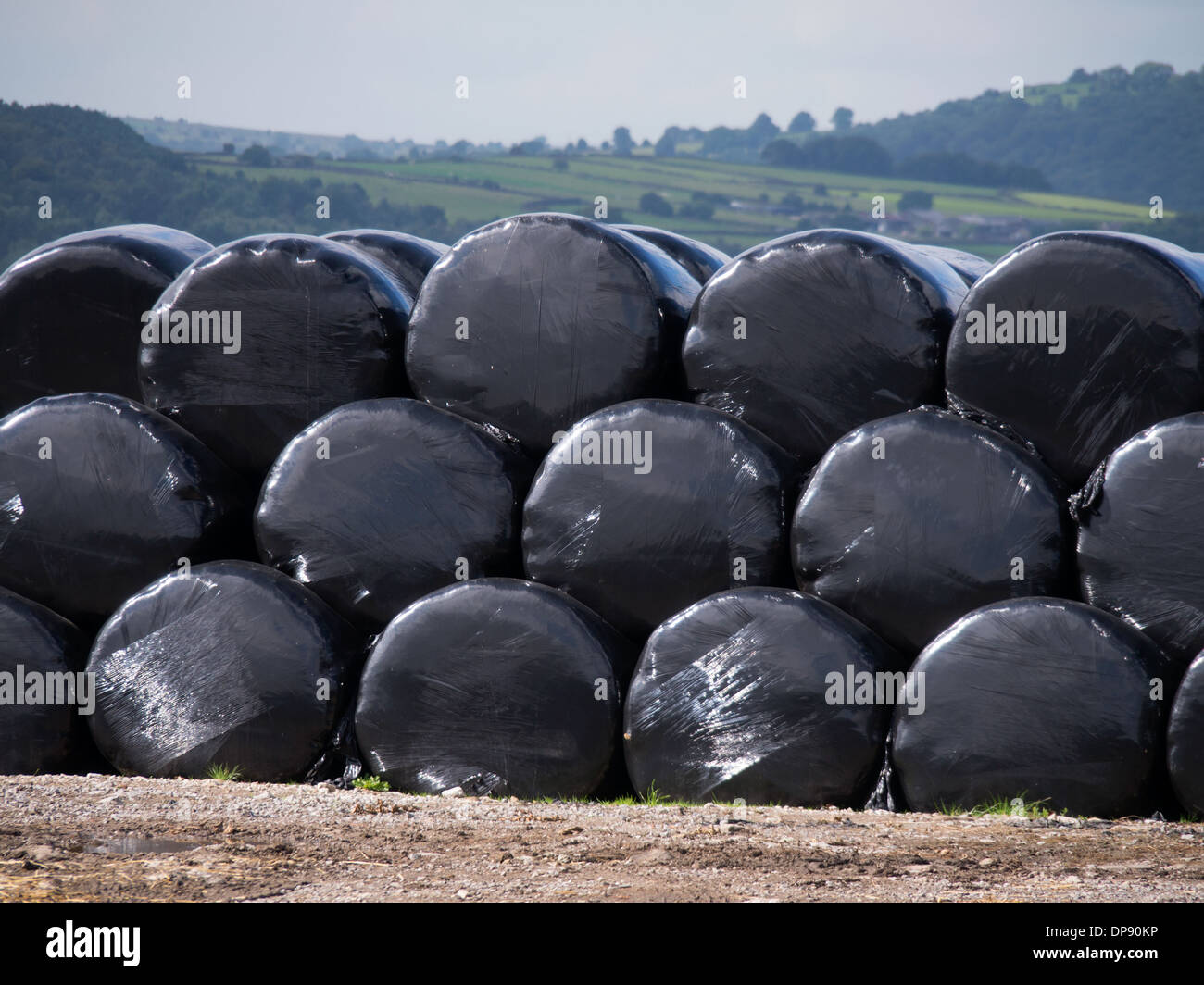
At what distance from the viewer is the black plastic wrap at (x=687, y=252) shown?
19.4 feet

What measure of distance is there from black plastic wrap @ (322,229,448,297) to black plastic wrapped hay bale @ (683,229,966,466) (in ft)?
5.65

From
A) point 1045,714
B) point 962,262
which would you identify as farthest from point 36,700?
point 962,262

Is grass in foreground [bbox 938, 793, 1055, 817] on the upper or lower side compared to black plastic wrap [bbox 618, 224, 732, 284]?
lower

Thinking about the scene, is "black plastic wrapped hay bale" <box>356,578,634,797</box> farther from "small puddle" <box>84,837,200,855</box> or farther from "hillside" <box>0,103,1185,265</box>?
"hillside" <box>0,103,1185,265</box>

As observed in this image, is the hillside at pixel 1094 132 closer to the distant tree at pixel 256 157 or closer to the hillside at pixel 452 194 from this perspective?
the hillside at pixel 452 194

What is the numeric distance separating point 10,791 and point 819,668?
9.16ft

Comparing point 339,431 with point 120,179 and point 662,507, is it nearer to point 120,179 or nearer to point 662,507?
point 662,507

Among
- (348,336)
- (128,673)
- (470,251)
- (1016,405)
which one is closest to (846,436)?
(1016,405)

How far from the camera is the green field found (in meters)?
54.7

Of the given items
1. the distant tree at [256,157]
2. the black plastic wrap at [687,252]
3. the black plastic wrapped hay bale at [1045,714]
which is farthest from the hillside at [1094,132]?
the black plastic wrapped hay bale at [1045,714]

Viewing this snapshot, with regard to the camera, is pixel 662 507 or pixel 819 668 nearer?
pixel 819 668

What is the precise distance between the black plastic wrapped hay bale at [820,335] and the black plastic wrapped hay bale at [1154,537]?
2.50 ft

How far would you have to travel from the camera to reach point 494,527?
491 centimetres

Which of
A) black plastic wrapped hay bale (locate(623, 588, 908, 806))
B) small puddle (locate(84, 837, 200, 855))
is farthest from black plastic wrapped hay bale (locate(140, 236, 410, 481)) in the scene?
small puddle (locate(84, 837, 200, 855))
